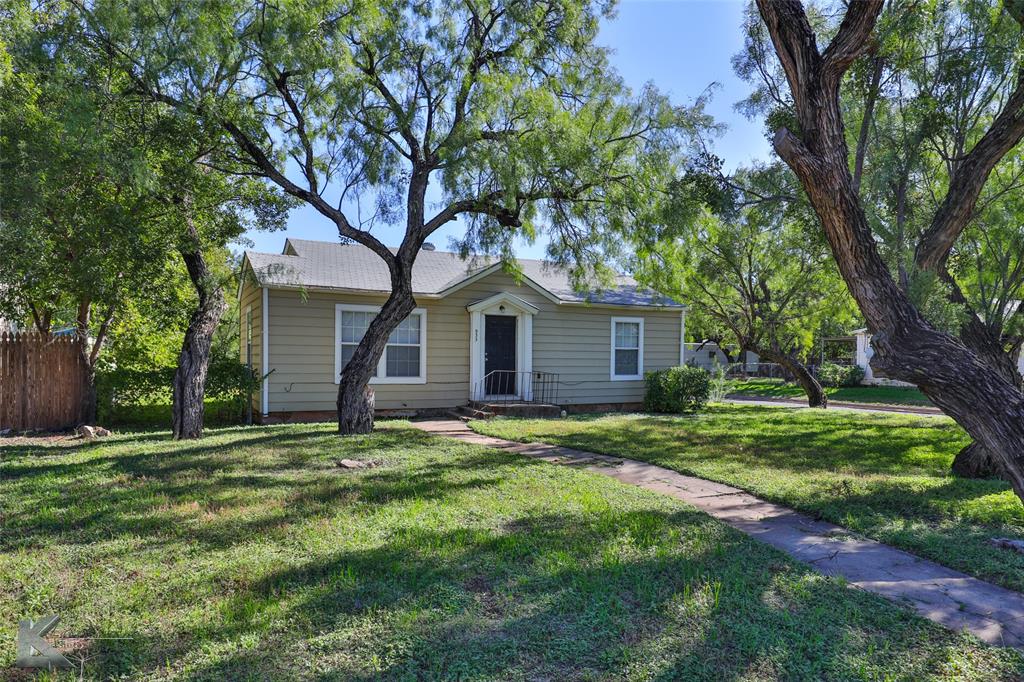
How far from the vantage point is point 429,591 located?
3.28 m

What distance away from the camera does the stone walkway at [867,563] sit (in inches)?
124

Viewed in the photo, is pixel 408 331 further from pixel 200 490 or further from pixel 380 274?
pixel 200 490

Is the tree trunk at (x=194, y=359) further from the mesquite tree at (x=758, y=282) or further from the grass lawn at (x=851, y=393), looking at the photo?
the grass lawn at (x=851, y=393)

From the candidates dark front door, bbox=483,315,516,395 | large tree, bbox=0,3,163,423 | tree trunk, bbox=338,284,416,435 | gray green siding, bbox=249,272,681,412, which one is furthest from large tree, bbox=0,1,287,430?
dark front door, bbox=483,315,516,395

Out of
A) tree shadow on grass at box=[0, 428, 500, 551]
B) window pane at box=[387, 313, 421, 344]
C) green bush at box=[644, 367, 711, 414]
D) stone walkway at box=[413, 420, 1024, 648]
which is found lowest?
stone walkway at box=[413, 420, 1024, 648]

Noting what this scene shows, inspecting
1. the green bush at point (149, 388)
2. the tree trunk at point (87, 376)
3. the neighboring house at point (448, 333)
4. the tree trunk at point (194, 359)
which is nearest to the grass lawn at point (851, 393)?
the neighboring house at point (448, 333)

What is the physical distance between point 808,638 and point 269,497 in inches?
172

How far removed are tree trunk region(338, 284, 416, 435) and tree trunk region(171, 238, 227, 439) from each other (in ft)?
7.15

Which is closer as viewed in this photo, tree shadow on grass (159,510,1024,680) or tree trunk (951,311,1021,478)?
tree shadow on grass (159,510,1024,680)

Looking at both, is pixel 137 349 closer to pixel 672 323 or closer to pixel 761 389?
pixel 672 323

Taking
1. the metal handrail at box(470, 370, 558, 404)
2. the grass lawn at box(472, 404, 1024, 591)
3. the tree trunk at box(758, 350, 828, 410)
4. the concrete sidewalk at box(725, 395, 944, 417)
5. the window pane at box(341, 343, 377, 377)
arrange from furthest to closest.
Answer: the tree trunk at box(758, 350, 828, 410), the concrete sidewalk at box(725, 395, 944, 417), the metal handrail at box(470, 370, 558, 404), the window pane at box(341, 343, 377, 377), the grass lawn at box(472, 404, 1024, 591)

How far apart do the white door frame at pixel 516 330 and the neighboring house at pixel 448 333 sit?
2 cm

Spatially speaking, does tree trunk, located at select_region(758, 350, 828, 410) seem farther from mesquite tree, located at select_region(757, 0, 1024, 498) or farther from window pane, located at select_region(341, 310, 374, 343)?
mesquite tree, located at select_region(757, 0, 1024, 498)

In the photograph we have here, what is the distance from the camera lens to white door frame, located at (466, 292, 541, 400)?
13.0m
